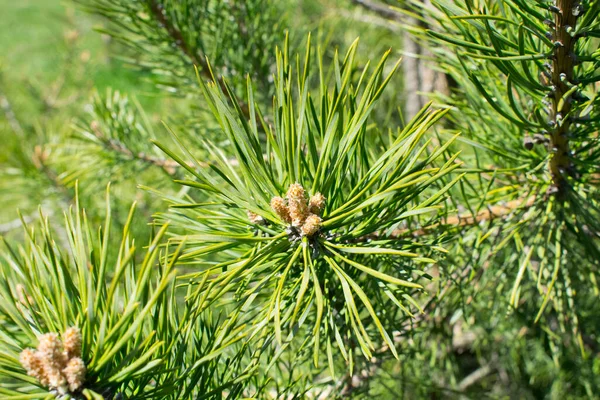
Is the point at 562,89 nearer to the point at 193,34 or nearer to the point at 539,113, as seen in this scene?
the point at 539,113

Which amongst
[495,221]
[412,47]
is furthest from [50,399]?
[412,47]

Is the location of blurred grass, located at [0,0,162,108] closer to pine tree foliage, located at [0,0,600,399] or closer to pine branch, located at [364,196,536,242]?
pine tree foliage, located at [0,0,600,399]

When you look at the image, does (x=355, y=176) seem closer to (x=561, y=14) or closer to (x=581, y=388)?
(x=561, y=14)

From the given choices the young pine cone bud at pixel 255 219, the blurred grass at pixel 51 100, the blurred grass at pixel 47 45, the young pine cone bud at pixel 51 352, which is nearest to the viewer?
the young pine cone bud at pixel 51 352

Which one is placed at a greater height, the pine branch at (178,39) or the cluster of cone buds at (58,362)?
the pine branch at (178,39)

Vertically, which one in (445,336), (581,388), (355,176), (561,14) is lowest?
(581,388)

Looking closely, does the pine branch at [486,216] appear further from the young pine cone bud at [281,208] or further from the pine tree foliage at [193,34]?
the pine tree foliage at [193,34]

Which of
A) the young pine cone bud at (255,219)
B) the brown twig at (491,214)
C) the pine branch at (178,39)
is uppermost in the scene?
the pine branch at (178,39)

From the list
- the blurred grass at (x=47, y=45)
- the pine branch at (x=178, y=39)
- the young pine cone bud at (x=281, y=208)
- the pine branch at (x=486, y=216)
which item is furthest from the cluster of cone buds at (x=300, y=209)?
the blurred grass at (x=47, y=45)
